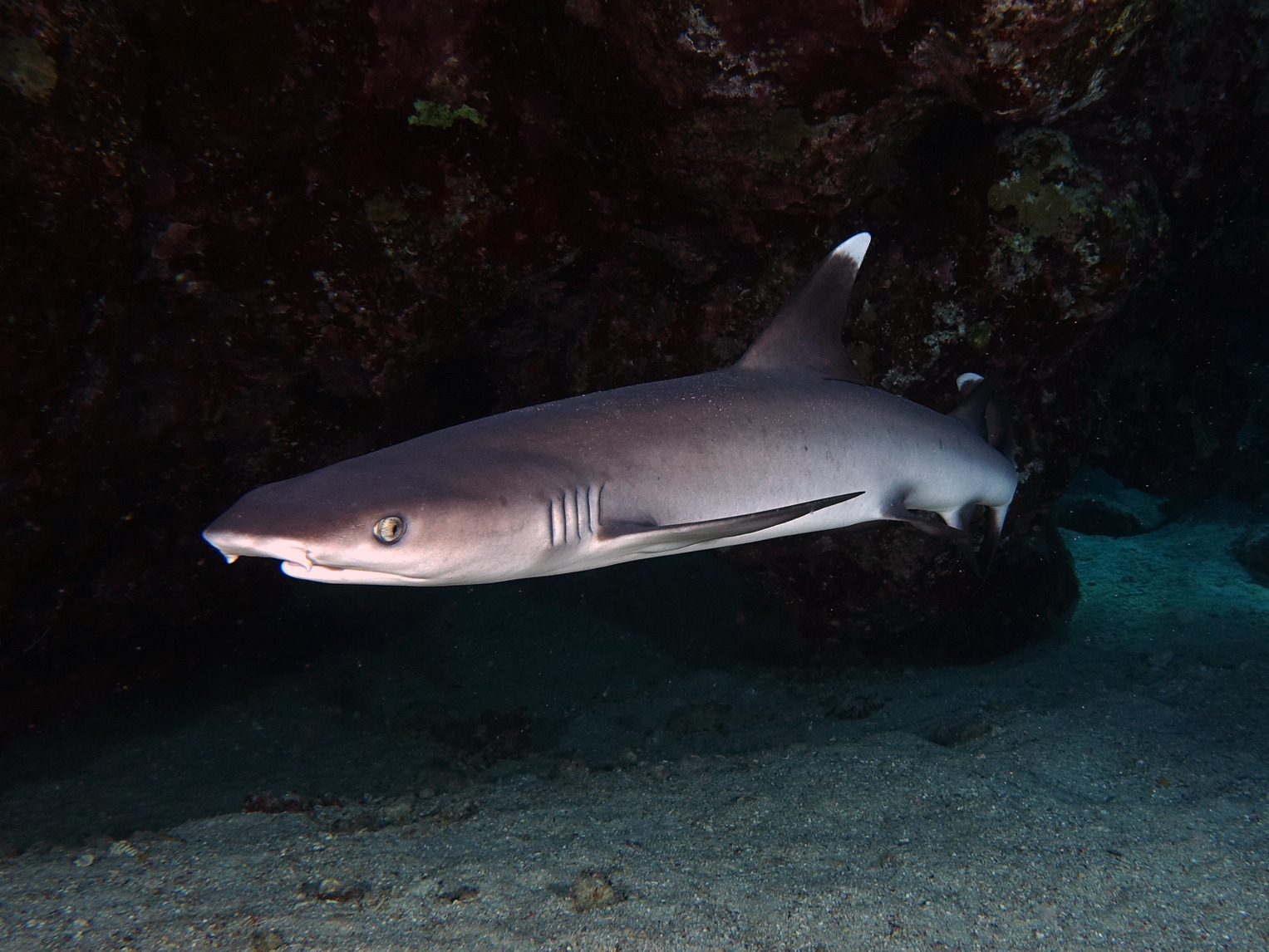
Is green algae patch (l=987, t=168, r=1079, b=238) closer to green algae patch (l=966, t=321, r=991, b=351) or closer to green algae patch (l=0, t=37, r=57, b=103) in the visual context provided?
green algae patch (l=966, t=321, r=991, b=351)

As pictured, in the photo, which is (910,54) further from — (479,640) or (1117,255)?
(479,640)

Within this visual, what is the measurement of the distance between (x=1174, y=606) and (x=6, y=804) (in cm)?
1157

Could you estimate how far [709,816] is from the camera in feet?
11.5

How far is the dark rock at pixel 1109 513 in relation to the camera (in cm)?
1058

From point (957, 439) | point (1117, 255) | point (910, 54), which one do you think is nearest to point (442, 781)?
point (957, 439)

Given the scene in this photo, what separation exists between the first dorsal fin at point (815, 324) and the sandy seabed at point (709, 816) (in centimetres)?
241

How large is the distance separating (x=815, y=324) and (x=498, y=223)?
7.65ft

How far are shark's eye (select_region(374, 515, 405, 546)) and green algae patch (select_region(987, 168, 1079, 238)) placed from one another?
4.82 m

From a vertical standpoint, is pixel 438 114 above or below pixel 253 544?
above

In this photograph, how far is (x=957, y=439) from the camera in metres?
3.59

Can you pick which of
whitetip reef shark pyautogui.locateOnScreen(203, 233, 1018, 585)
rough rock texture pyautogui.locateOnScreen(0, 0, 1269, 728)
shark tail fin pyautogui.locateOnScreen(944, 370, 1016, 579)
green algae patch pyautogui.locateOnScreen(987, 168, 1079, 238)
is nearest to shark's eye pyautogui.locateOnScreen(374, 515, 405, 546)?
whitetip reef shark pyautogui.locateOnScreen(203, 233, 1018, 585)

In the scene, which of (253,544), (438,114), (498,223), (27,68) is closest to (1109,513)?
(498,223)

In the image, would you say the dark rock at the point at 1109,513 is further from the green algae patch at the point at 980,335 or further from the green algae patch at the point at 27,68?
the green algae patch at the point at 27,68

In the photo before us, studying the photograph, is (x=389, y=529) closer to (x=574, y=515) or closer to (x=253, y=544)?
(x=253, y=544)
